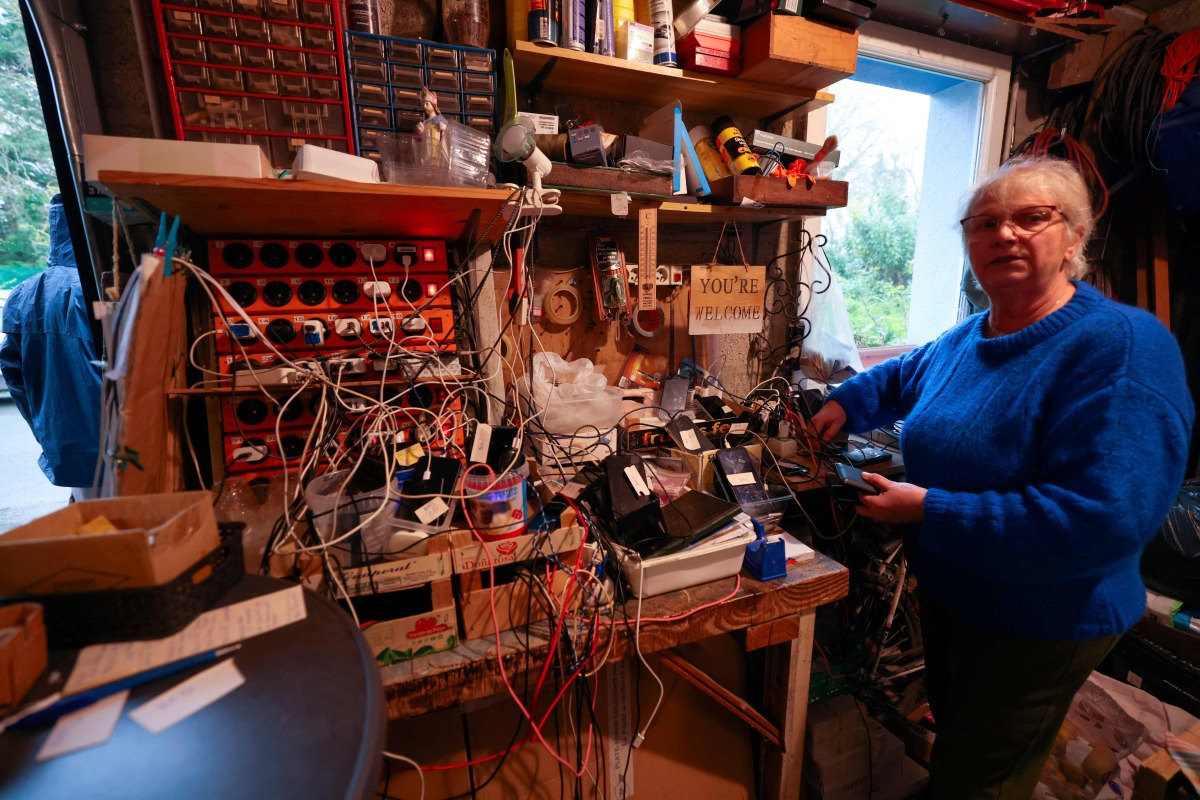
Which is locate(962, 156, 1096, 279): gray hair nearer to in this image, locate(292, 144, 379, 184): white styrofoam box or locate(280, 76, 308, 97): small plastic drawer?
locate(292, 144, 379, 184): white styrofoam box

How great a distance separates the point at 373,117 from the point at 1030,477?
1.57 meters

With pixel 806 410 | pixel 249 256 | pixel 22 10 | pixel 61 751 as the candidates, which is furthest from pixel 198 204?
pixel 806 410

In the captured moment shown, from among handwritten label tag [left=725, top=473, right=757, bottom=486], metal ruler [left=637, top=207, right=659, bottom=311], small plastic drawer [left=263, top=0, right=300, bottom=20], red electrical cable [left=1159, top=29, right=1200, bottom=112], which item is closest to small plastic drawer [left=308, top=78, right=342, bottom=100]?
small plastic drawer [left=263, top=0, right=300, bottom=20]

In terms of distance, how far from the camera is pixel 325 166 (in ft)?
2.83

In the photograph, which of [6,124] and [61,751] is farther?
[6,124]

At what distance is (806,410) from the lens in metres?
1.67

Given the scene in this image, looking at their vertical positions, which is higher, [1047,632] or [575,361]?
[575,361]

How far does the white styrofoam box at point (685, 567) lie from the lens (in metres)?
0.98

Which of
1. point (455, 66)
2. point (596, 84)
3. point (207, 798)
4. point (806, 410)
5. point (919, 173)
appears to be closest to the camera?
point (207, 798)

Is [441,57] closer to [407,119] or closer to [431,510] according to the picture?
[407,119]

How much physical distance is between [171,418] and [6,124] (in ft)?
5.28

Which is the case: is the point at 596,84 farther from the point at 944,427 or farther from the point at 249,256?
the point at 944,427

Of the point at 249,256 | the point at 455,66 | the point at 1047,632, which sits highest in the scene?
the point at 455,66

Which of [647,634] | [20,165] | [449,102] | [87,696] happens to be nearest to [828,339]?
[647,634]
